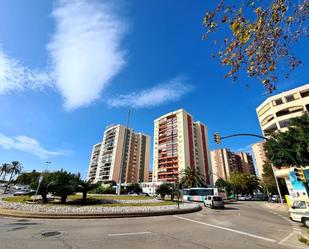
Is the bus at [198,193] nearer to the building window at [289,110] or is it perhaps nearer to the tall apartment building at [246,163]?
the building window at [289,110]

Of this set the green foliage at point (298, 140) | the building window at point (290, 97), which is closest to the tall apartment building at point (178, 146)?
the building window at point (290, 97)

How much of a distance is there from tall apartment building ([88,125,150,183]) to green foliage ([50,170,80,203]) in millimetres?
67109

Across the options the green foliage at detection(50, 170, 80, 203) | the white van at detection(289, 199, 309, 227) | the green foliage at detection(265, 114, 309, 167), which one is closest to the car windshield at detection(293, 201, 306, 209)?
the white van at detection(289, 199, 309, 227)

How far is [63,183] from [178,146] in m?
64.7

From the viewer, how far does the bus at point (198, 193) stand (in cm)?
3622

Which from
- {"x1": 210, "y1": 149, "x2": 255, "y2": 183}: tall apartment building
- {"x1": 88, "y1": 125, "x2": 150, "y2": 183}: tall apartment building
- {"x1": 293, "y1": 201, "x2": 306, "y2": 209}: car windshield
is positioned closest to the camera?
{"x1": 293, "y1": 201, "x2": 306, "y2": 209}: car windshield

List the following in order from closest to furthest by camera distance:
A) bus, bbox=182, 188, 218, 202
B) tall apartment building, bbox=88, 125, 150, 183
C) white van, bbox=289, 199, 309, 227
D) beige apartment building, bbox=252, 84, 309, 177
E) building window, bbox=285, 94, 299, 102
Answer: white van, bbox=289, 199, 309, 227 → bus, bbox=182, 188, 218, 202 → beige apartment building, bbox=252, 84, 309, 177 → building window, bbox=285, 94, 299, 102 → tall apartment building, bbox=88, 125, 150, 183

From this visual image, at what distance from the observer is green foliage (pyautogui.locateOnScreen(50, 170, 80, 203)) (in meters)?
19.3

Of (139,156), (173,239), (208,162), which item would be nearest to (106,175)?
(139,156)

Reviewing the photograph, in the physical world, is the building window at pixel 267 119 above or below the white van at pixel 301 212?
above

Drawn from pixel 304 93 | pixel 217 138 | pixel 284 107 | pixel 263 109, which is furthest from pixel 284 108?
pixel 217 138

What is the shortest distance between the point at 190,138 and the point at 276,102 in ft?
140

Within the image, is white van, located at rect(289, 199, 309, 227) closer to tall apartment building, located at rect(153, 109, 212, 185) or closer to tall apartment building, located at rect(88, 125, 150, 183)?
tall apartment building, located at rect(153, 109, 212, 185)

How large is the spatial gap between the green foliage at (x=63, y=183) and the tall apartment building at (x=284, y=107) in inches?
1707
